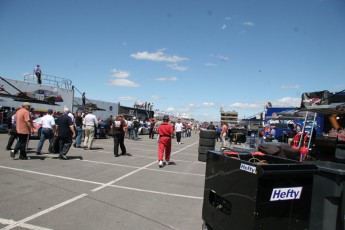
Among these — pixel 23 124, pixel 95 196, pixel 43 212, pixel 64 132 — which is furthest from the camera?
pixel 64 132

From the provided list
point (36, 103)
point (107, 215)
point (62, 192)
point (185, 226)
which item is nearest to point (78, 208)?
point (107, 215)

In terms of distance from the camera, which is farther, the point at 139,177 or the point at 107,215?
the point at 139,177

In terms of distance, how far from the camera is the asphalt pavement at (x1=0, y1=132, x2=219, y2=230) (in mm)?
4543

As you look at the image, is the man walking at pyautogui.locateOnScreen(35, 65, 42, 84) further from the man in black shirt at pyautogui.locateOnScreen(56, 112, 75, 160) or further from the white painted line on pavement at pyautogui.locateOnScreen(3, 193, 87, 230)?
the white painted line on pavement at pyautogui.locateOnScreen(3, 193, 87, 230)

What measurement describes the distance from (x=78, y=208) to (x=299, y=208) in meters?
3.59

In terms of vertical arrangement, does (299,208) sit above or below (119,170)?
above

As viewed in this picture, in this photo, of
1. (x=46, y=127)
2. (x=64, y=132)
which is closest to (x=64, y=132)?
(x=64, y=132)

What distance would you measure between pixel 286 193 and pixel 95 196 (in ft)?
13.3

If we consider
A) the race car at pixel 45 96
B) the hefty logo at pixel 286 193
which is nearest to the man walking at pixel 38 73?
the race car at pixel 45 96

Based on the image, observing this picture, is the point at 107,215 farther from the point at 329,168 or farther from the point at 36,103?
the point at 36,103

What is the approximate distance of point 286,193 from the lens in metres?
3.02

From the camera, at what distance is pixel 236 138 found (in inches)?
971

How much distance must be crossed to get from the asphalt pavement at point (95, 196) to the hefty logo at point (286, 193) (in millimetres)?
1961

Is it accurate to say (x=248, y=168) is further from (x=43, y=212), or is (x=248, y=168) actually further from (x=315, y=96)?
(x=315, y=96)
